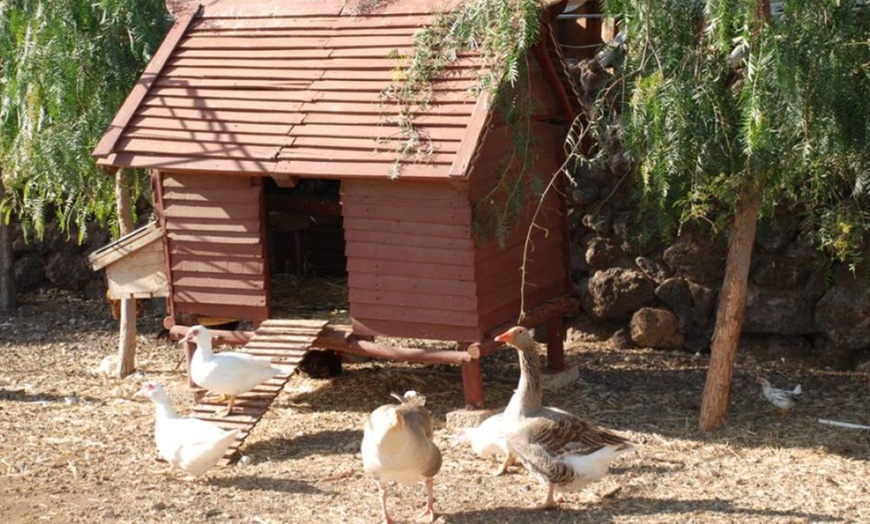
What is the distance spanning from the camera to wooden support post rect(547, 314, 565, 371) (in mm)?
9737

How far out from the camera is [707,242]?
10359 millimetres

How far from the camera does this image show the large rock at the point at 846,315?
9.77 m

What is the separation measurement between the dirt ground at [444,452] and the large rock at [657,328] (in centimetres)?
14

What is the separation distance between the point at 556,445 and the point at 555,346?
2.82m

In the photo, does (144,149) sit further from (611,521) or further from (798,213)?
(798,213)

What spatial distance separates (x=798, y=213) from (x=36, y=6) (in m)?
6.22

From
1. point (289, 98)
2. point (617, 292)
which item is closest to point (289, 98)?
point (289, 98)

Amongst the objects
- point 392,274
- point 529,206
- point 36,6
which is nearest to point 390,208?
point 392,274

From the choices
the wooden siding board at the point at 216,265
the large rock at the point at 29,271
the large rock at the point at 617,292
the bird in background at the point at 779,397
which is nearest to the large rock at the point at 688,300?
the large rock at the point at 617,292

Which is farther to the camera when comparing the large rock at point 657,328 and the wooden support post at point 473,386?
the large rock at point 657,328

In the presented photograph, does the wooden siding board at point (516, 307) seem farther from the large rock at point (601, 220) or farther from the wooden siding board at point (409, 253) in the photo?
the large rock at point (601, 220)

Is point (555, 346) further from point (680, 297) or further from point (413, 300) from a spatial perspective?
point (413, 300)

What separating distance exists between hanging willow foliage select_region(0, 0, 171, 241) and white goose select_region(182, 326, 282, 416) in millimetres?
2313

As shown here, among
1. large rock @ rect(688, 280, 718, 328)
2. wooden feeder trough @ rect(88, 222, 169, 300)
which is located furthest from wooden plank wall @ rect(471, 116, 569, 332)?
wooden feeder trough @ rect(88, 222, 169, 300)
